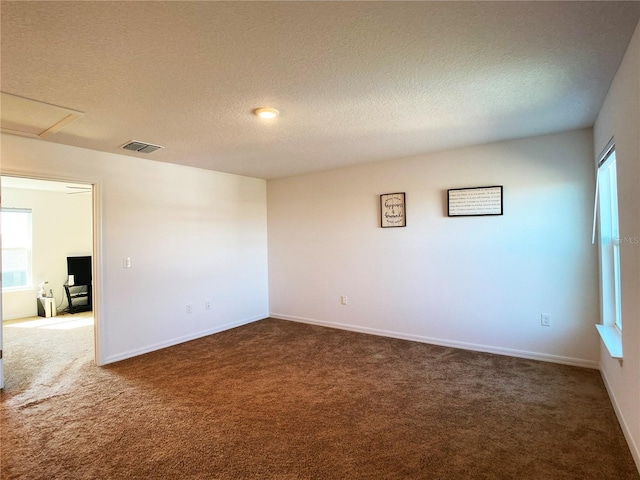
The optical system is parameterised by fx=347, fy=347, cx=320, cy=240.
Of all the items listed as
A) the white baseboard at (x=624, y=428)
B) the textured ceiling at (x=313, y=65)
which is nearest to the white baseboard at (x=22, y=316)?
the textured ceiling at (x=313, y=65)

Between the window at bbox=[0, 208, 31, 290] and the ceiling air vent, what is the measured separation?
415 centimetres

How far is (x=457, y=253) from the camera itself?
12.7 feet

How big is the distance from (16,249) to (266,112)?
6148 millimetres

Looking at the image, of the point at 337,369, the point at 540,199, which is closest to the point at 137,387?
the point at 337,369

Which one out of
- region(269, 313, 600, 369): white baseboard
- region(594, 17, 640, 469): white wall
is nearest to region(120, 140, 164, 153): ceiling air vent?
region(269, 313, 600, 369): white baseboard

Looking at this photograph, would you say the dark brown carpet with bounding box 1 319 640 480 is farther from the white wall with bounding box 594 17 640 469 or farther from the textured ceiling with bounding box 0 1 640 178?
the textured ceiling with bounding box 0 1 640 178

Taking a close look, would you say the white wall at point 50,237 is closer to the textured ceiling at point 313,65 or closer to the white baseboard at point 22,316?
the white baseboard at point 22,316

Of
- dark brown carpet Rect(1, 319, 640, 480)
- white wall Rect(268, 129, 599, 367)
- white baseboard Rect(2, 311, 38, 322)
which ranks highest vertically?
white wall Rect(268, 129, 599, 367)

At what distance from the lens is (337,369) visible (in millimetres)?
3326

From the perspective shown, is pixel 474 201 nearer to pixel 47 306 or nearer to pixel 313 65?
pixel 313 65

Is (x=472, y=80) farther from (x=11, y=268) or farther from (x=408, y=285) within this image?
(x=11, y=268)

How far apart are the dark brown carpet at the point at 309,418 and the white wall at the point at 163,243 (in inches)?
19.5

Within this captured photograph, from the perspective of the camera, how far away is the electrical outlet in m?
3.40

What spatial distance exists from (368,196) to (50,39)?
3495mm
